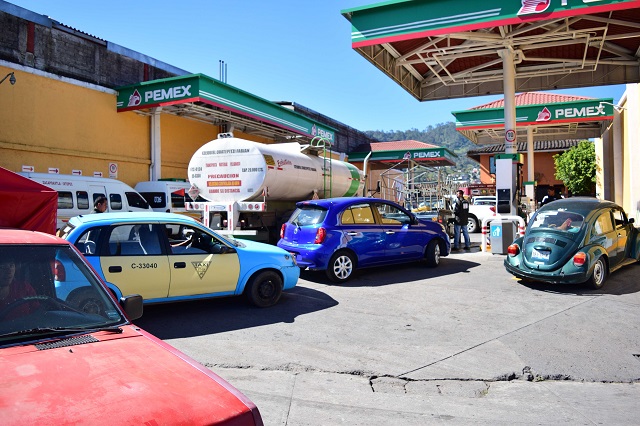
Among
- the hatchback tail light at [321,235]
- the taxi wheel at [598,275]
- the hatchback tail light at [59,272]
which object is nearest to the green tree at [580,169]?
the taxi wheel at [598,275]

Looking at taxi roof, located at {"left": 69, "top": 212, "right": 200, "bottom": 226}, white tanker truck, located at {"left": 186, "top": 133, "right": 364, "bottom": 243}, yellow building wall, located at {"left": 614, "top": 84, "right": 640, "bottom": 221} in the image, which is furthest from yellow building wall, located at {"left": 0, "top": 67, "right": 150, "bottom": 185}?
yellow building wall, located at {"left": 614, "top": 84, "right": 640, "bottom": 221}

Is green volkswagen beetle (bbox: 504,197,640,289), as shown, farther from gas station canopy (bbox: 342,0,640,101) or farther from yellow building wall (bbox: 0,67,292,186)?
yellow building wall (bbox: 0,67,292,186)

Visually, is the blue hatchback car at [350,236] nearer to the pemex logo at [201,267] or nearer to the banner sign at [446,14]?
the pemex logo at [201,267]

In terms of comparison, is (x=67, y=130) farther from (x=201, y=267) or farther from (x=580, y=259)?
(x=580, y=259)

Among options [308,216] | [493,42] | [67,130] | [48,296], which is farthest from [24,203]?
[493,42]

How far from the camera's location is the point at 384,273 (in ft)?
36.7

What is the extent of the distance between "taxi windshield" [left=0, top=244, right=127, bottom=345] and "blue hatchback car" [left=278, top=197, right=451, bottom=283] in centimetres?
647

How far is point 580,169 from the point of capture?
3356 centimetres

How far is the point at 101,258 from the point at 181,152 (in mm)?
17519

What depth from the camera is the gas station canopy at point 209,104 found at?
1888 centimetres

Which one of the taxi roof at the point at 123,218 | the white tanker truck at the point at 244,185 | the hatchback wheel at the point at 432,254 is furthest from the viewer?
the white tanker truck at the point at 244,185

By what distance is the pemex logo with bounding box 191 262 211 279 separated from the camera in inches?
277

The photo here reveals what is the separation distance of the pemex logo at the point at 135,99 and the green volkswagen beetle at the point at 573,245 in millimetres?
15559

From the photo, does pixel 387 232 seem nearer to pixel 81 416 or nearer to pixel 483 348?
pixel 483 348
